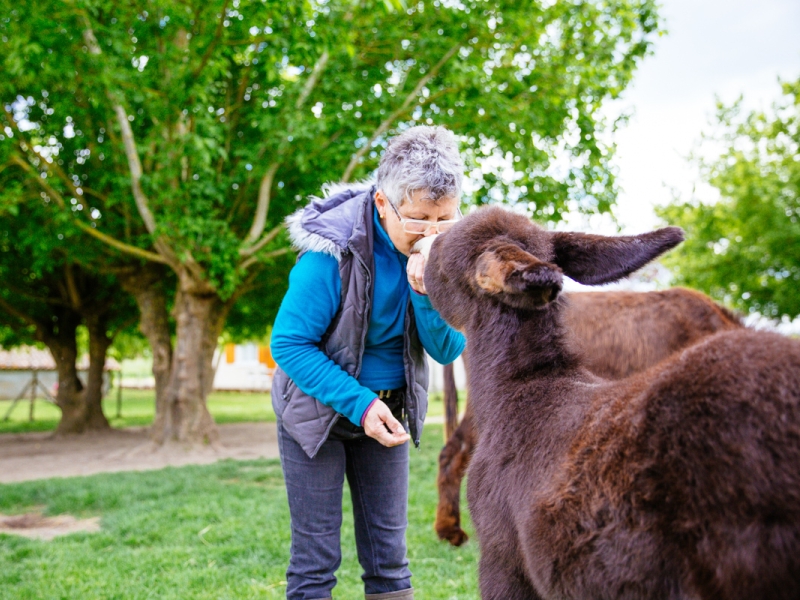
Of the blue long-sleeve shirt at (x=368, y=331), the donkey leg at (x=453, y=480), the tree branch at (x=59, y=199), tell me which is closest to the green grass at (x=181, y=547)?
the donkey leg at (x=453, y=480)

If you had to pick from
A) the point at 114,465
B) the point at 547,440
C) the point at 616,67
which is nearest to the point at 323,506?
the point at 547,440

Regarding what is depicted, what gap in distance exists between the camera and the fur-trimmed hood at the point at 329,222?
2793mm

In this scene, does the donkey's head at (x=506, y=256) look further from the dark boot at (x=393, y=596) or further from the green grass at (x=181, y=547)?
the green grass at (x=181, y=547)

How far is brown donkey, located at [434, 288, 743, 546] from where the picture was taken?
5.59 m

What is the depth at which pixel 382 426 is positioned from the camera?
2605 millimetres

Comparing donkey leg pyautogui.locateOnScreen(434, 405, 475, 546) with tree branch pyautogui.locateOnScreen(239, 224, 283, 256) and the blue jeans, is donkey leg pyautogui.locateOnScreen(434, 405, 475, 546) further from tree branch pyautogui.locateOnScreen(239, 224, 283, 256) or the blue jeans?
tree branch pyautogui.locateOnScreen(239, 224, 283, 256)

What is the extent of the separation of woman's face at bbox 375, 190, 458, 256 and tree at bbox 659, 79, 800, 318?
1797cm

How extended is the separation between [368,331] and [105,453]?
11.1 meters

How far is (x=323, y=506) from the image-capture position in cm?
290

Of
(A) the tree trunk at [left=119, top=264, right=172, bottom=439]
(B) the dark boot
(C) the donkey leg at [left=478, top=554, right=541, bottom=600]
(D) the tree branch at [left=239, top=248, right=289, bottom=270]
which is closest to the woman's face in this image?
(C) the donkey leg at [left=478, top=554, right=541, bottom=600]

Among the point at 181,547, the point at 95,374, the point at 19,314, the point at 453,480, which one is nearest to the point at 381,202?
the point at 453,480

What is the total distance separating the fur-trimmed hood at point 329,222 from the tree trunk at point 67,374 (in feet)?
47.1

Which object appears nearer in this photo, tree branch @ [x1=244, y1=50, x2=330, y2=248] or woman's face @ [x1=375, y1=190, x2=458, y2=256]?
woman's face @ [x1=375, y1=190, x2=458, y2=256]

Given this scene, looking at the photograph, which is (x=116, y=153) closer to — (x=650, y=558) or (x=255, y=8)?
(x=255, y=8)
